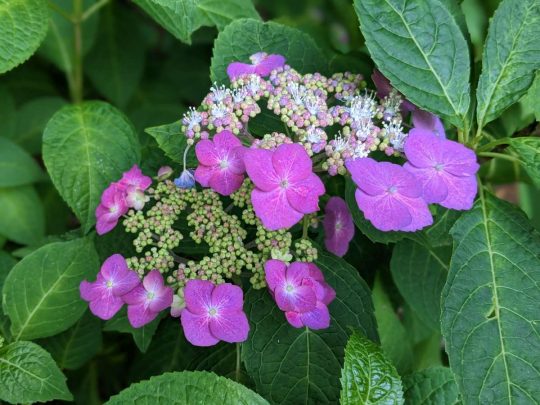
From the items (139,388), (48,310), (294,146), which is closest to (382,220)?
(294,146)

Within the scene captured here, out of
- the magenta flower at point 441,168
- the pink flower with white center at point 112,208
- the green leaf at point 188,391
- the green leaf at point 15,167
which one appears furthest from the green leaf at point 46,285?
the magenta flower at point 441,168

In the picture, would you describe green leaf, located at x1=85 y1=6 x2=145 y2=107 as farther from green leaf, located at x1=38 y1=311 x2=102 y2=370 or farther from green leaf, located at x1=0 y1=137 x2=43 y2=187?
green leaf, located at x1=38 y1=311 x2=102 y2=370

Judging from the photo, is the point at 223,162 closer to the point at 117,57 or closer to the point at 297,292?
the point at 297,292

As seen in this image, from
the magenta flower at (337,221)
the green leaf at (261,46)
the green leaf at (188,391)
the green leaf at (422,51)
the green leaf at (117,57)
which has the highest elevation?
the green leaf at (422,51)

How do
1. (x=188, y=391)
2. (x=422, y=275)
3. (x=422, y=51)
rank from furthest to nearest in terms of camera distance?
(x=422, y=275) < (x=422, y=51) < (x=188, y=391)

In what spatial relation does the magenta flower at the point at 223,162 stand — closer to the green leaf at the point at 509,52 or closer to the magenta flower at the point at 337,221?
the magenta flower at the point at 337,221

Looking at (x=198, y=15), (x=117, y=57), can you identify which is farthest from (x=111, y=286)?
(x=117, y=57)
